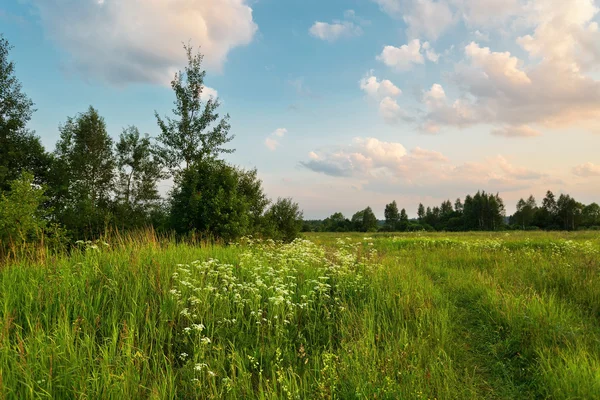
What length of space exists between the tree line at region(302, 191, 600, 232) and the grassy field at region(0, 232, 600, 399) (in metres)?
72.7

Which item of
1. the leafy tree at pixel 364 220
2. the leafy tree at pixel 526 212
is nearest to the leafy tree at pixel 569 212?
the leafy tree at pixel 526 212

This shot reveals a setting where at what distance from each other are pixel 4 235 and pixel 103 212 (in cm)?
2201

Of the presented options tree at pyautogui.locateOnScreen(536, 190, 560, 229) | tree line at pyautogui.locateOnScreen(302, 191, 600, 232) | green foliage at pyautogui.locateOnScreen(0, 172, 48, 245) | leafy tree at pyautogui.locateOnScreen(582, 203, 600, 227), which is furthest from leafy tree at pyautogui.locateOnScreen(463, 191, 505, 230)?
green foliage at pyautogui.locateOnScreen(0, 172, 48, 245)

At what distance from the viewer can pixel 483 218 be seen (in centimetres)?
10081

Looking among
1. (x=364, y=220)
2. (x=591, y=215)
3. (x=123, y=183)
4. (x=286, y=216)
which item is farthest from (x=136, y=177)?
(x=591, y=215)

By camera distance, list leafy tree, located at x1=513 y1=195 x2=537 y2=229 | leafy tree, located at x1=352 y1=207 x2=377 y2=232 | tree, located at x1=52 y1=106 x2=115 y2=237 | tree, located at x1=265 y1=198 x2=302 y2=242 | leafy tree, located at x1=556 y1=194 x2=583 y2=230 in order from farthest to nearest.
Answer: leafy tree, located at x1=513 y1=195 x2=537 y2=229, leafy tree, located at x1=352 y1=207 x2=377 y2=232, leafy tree, located at x1=556 y1=194 x2=583 y2=230, tree, located at x1=52 y1=106 x2=115 y2=237, tree, located at x1=265 y1=198 x2=302 y2=242

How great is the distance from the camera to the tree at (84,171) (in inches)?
1167

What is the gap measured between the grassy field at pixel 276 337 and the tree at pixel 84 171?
26.3 metres

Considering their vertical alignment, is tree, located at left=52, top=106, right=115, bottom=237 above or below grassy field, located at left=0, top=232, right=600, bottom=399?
above

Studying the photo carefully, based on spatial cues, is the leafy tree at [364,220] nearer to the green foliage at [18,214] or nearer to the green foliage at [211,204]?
the green foliage at [211,204]

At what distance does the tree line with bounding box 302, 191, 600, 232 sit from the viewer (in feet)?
274

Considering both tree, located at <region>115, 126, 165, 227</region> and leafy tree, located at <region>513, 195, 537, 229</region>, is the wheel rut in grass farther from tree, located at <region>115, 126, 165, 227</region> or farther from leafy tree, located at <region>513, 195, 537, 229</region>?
leafy tree, located at <region>513, 195, 537, 229</region>

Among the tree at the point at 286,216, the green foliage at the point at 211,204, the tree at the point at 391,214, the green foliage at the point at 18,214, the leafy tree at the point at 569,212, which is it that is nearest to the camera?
the green foliage at the point at 18,214

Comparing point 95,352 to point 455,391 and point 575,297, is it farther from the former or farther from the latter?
point 575,297
